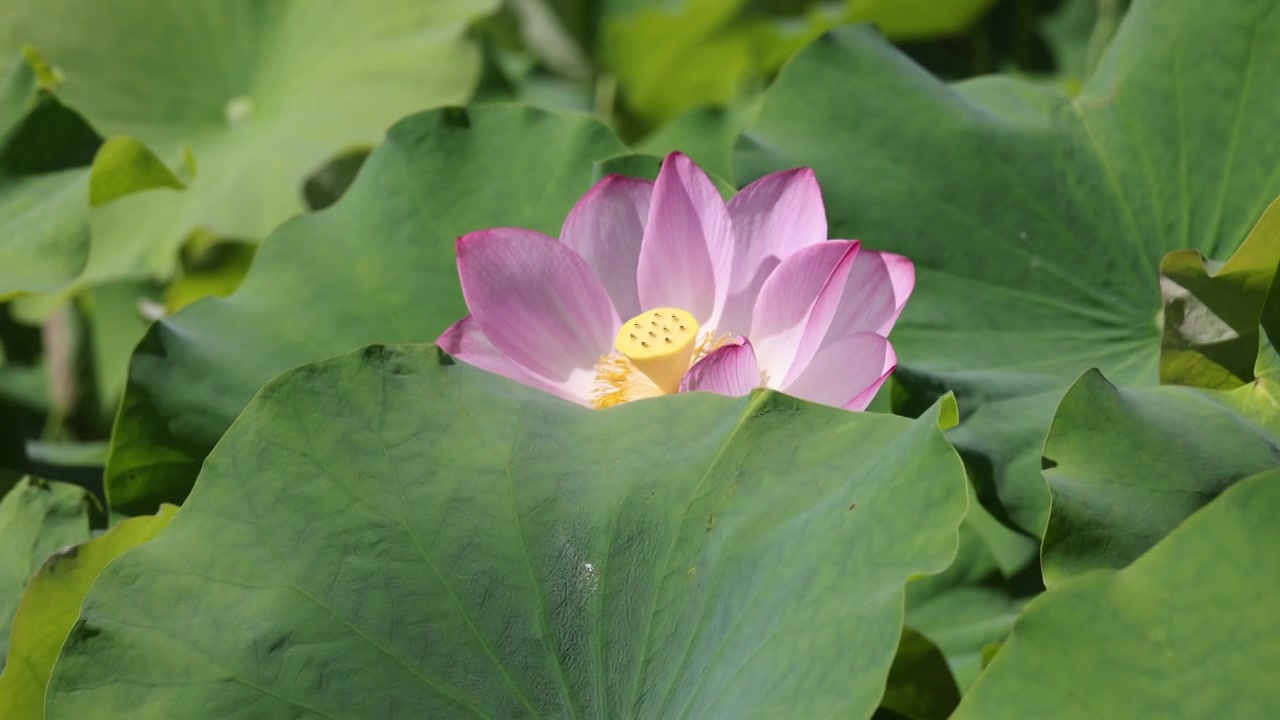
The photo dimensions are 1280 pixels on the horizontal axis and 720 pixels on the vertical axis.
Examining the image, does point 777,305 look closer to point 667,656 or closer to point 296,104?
point 667,656

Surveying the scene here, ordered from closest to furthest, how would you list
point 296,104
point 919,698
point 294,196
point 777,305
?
point 777,305, point 919,698, point 294,196, point 296,104

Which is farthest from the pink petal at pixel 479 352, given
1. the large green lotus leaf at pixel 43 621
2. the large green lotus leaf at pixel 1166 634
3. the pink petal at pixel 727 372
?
the large green lotus leaf at pixel 1166 634

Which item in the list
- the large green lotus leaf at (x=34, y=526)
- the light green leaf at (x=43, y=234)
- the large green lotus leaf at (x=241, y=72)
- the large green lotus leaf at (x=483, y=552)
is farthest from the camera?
the large green lotus leaf at (x=241, y=72)

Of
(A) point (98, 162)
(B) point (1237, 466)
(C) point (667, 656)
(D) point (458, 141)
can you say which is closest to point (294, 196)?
(A) point (98, 162)

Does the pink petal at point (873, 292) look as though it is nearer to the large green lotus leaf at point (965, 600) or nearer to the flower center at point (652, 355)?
the flower center at point (652, 355)

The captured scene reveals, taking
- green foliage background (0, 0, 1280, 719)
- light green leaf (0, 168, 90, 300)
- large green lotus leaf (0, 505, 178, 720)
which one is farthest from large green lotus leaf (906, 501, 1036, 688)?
light green leaf (0, 168, 90, 300)

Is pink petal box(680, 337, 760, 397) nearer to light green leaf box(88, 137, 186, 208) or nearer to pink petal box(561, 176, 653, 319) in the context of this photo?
pink petal box(561, 176, 653, 319)
